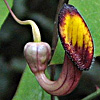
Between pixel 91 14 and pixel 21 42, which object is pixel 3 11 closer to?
pixel 91 14

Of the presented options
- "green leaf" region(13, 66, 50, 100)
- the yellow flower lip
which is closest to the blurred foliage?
"green leaf" region(13, 66, 50, 100)

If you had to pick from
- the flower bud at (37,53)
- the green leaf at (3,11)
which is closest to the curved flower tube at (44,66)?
the flower bud at (37,53)

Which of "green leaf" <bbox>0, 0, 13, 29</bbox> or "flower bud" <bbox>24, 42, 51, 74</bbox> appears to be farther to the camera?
"green leaf" <bbox>0, 0, 13, 29</bbox>

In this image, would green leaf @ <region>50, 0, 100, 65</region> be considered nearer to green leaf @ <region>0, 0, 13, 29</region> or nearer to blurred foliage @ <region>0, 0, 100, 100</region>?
green leaf @ <region>0, 0, 13, 29</region>

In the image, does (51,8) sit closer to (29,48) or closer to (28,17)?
(28,17)

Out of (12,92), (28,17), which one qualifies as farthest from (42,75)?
(12,92)

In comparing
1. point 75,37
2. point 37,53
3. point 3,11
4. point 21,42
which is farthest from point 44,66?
point 21,42
